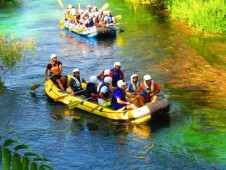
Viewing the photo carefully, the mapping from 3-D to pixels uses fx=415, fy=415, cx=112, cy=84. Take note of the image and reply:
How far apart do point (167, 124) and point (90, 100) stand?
232 centimetres

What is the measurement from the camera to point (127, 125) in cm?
1053

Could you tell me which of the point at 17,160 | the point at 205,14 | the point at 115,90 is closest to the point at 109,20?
the point at 205,14

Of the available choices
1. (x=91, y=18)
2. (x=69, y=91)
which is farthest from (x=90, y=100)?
(x=91, y=18)

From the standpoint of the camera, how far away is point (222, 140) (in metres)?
9.39

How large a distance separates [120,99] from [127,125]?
A: 2.24 ft

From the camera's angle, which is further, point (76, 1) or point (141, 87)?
point (76, 1)

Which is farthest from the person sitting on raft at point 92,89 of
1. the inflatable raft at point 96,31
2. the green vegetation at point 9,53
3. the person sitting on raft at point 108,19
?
the person sitting on raft at point 108,19

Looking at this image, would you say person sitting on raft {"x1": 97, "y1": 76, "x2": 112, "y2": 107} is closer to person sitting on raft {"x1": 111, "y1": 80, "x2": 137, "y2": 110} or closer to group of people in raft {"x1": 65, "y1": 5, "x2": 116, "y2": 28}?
person sitting on raft {"x1": 111, "y1": 80, "x2": 137, "y2": 110}

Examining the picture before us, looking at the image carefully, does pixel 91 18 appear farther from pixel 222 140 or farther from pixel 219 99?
pixel 222 140

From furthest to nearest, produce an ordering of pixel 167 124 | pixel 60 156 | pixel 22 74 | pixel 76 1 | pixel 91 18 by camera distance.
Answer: pixel 76 1 → pixel 91 18 → pixel 22 74 → pixel 167 124 → pixel 60 156

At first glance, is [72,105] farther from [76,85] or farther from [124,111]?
[124,111]

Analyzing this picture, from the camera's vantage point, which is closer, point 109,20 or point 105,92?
point 105,92

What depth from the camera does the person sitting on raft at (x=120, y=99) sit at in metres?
10.5

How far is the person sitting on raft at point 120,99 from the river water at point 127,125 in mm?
519
